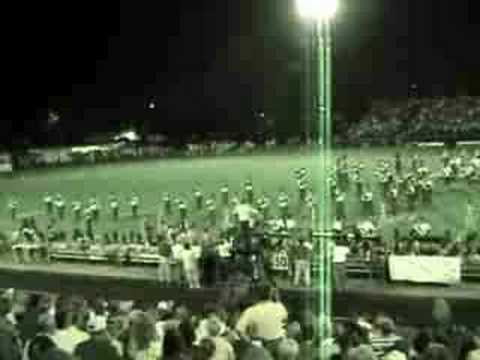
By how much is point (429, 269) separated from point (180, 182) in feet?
63.0

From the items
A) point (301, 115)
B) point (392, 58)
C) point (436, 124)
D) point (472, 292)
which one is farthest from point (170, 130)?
point (472, 292)

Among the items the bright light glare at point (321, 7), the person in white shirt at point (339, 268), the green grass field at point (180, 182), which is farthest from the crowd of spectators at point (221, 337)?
the green grass field at point (180, 182)

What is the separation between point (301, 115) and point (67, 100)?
12.9 m

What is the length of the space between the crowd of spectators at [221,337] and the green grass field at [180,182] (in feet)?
41.3

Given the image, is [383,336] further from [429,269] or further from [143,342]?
[429,269]

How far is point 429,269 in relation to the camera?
16844mm

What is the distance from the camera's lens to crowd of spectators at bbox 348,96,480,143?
46.8 meters

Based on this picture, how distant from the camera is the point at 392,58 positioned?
61.5 metres

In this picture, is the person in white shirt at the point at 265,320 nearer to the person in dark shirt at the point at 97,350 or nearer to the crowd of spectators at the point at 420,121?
the person in dark shirt at the point at 97,350

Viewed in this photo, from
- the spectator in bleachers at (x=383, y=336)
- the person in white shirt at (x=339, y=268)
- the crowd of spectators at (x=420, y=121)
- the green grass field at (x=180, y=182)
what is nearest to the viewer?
the spectator in bleachers at (x=383, y=336)

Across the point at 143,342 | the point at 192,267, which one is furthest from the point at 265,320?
the point at 192,267

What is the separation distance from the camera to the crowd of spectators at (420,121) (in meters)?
46.8

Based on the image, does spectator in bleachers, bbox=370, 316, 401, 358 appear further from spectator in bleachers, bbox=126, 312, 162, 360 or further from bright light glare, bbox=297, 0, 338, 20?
bright light glare, bbox=297, 0, 338, 20

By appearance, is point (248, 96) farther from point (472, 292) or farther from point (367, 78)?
point (472, 292)
